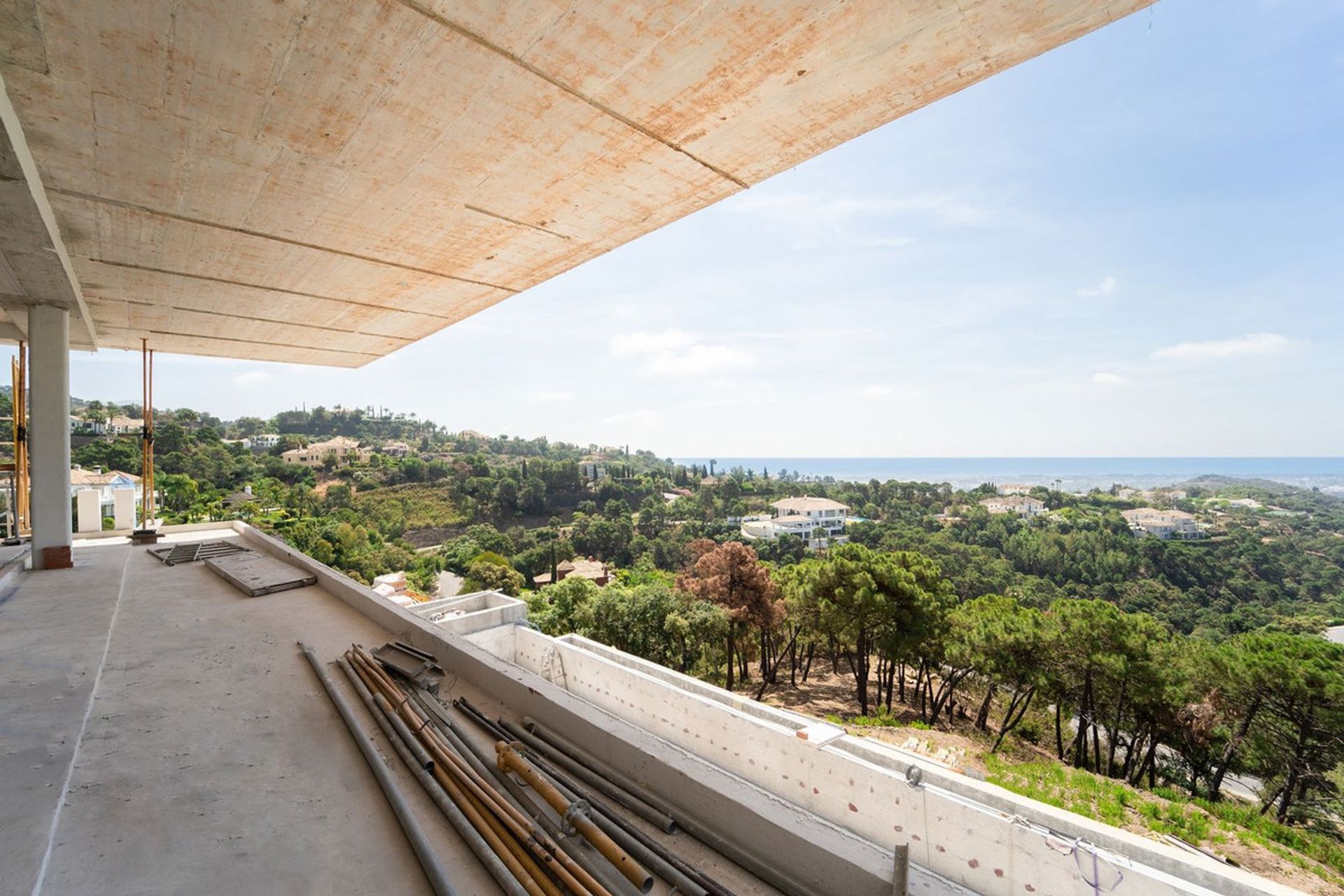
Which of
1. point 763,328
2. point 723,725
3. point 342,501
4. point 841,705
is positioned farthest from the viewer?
point 763,328

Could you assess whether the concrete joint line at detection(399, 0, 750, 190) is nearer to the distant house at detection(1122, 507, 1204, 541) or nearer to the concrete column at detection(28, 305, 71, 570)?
the concrete column at detection(28, 305, 71, 570)

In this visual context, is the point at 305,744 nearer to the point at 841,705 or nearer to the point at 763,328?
the point at 841,705

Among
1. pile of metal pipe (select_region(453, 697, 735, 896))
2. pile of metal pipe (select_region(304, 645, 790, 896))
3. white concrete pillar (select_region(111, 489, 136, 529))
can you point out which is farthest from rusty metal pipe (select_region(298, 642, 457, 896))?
white concrete pillar (select_region(111, 489, 136, 529))

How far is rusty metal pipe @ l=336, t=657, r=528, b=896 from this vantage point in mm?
1453

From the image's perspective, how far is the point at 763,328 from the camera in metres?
119

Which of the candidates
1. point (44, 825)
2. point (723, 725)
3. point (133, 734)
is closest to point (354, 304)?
point (133, 734)

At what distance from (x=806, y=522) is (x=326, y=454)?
50935 mm

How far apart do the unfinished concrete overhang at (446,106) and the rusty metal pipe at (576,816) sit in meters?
2.69

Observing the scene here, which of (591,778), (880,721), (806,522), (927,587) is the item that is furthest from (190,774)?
(806,522)

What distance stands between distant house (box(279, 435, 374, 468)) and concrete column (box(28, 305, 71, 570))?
184 ft

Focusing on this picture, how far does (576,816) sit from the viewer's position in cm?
166

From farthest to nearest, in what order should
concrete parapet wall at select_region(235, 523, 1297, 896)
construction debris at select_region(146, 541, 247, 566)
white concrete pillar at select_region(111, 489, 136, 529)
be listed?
white concrete pillar at select_region(111, 489, 136, 529), construction debris at select_region(146, 541, 247, 566), concrete parapet wall at select_region(235, 523, 1297, 896)

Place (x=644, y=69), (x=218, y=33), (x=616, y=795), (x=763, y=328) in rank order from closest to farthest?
1. (x=616, y=795)
2. (x=218, y=33)
3. (x=644, y=69)
4. (x=763, y=328)

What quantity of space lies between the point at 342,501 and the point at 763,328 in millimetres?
90938
